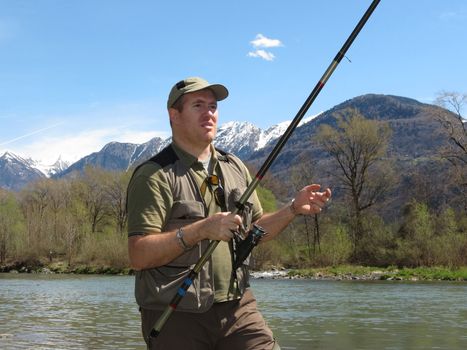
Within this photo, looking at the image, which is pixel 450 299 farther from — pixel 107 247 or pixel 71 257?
pixel 71 257

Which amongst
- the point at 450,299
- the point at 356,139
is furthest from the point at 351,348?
the point at 356,139

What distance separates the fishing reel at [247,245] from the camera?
3.57m

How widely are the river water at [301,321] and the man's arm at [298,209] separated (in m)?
7.52

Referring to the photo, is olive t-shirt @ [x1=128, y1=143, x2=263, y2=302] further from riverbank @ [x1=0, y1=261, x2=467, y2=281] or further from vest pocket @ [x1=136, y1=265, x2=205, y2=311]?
riverbank @ [x1=0, y1=261, x2=467, y2=281]

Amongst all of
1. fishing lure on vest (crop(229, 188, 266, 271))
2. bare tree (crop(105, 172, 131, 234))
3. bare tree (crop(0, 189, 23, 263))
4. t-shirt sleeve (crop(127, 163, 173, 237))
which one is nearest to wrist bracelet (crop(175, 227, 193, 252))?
t-shirt sleeve (crop(127, 163, 173, 237))

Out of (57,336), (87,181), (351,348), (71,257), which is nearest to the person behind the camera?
(351,348)

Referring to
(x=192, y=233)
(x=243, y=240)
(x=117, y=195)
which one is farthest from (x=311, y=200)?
(x=117, y=195)

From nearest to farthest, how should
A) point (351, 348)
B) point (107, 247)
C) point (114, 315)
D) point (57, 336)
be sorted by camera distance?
1. point (351, 348)
2. point (57, 336)
3. point (114, 315)
4. point (107, 247)

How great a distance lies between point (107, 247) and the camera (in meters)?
51.7

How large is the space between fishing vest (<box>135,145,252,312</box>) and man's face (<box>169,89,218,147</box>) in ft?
0.43

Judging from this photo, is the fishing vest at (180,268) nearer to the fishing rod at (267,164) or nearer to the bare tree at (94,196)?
the fishing rod at (267,164)

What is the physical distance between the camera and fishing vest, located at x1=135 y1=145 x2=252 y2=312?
3424mm

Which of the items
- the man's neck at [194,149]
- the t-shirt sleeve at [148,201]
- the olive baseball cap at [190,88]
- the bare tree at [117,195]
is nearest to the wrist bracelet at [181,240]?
the t-shirt sleeve at [148,201]

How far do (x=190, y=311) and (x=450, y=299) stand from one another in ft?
64.7
